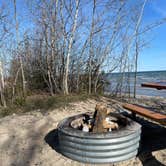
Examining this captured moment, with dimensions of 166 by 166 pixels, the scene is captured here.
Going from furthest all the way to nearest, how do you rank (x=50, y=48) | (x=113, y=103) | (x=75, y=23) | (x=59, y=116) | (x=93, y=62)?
(x=93, y=62)
(x=50, y=48)
(x=75, y=23)
(x=113, y=103)
(x=59, y=116)

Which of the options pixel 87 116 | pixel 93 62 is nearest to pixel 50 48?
pixel 93 62

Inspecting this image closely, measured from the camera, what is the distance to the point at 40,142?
3.60m

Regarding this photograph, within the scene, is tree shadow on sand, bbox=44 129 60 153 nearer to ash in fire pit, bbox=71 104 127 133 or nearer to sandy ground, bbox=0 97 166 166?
sandy ground, bbox=0 97 166 166

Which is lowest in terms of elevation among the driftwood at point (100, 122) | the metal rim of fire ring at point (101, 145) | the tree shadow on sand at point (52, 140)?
the tree shadow on sand at point (52, 140)

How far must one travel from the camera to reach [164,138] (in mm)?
3562

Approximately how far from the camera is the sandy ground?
9.86 ft

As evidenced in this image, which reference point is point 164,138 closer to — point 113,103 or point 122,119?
point 122,119

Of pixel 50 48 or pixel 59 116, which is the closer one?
pixel 59 116

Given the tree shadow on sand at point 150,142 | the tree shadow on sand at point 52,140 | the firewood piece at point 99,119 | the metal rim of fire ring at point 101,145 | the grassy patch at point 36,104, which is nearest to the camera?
the metal rim of fire ring at point 101,145

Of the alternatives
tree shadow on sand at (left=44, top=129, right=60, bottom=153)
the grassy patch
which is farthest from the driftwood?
the grassy patch

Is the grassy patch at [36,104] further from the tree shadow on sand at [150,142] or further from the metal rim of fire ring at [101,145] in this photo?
the metal rim of fire ring at [101,145]

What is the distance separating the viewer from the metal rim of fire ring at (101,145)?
280cm

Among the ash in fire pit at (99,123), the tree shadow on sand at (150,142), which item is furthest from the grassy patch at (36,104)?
the tree shadow on sand at (150,142)

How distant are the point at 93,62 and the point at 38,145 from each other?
4.22m
